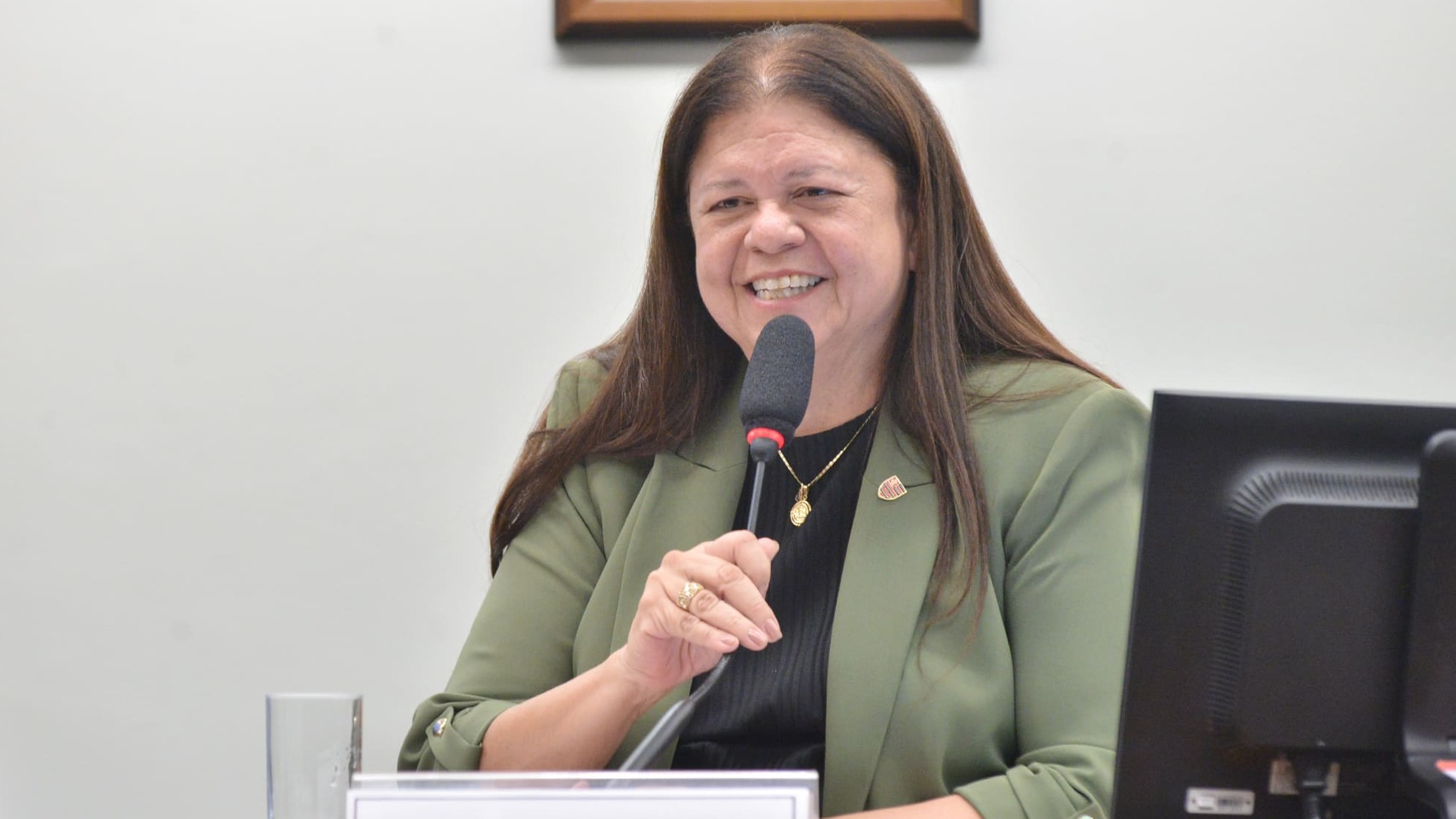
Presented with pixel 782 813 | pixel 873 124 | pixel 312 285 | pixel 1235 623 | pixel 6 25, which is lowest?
pixel 782 813

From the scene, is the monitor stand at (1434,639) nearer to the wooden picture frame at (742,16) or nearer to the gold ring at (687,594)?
the gold ring at (687,594)

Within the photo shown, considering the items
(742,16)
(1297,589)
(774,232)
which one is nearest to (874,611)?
(774,232)

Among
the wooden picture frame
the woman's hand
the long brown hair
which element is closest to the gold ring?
the woman's hand

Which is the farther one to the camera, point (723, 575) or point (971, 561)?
point (971, 561)

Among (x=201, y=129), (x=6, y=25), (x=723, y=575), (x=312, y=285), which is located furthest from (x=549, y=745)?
(x=6, y=25)

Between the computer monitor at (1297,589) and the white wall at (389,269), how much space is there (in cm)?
127

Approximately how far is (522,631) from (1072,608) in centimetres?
59

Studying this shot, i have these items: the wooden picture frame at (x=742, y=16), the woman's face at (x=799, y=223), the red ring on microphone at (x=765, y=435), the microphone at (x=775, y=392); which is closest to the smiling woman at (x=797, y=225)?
the woman's face at (x=799, y=223)

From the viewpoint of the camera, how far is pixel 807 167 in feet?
5.09

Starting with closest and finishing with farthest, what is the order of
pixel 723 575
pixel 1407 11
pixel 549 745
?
pixel 723 575, pixel 549 745, pixel 1407 11

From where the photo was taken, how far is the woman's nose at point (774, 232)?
1.54m

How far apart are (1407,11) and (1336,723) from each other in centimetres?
160

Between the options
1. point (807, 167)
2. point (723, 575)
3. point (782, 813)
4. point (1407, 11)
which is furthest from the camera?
point (1407, 11)

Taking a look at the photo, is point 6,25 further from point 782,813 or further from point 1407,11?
point 1407,11
